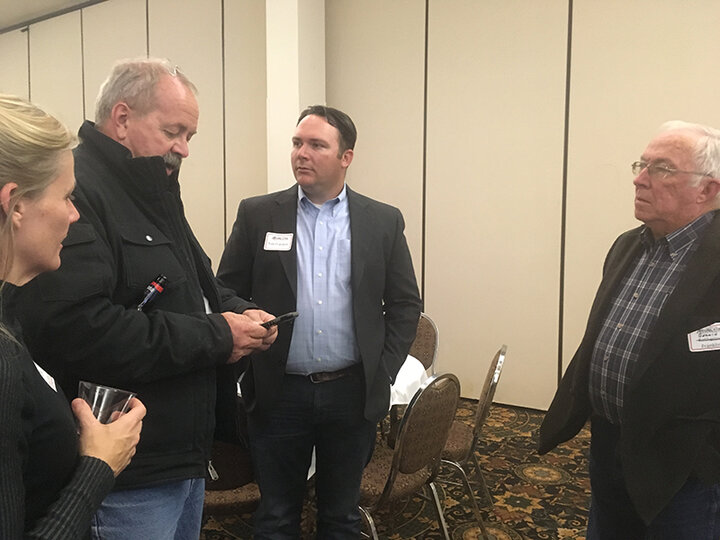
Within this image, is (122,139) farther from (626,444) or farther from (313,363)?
(626,444)

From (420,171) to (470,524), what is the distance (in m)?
2.70

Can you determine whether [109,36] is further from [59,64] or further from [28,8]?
[28,8]

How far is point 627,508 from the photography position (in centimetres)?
165

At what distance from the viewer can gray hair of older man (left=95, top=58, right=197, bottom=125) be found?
1214 millimetres

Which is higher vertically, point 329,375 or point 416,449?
point 329,375

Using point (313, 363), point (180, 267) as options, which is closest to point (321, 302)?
point (313, 363)

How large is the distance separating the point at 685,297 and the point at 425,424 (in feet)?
2.79

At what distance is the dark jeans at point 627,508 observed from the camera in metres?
1.47

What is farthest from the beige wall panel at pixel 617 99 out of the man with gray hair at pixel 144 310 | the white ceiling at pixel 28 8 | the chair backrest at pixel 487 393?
the white ceiling at pixel 28 8

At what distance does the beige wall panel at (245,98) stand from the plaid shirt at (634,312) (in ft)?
12.8

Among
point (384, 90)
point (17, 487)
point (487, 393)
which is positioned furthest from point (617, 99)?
point (17, 487)

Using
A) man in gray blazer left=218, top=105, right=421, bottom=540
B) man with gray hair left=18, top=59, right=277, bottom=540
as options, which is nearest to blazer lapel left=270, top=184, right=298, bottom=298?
man in gray blazer left=218, top=105, right=421, bottom=540

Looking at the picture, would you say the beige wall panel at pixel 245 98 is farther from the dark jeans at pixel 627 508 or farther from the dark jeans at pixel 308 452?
the dark jeans at pixel 627 508

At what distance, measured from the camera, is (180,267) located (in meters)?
1.20
